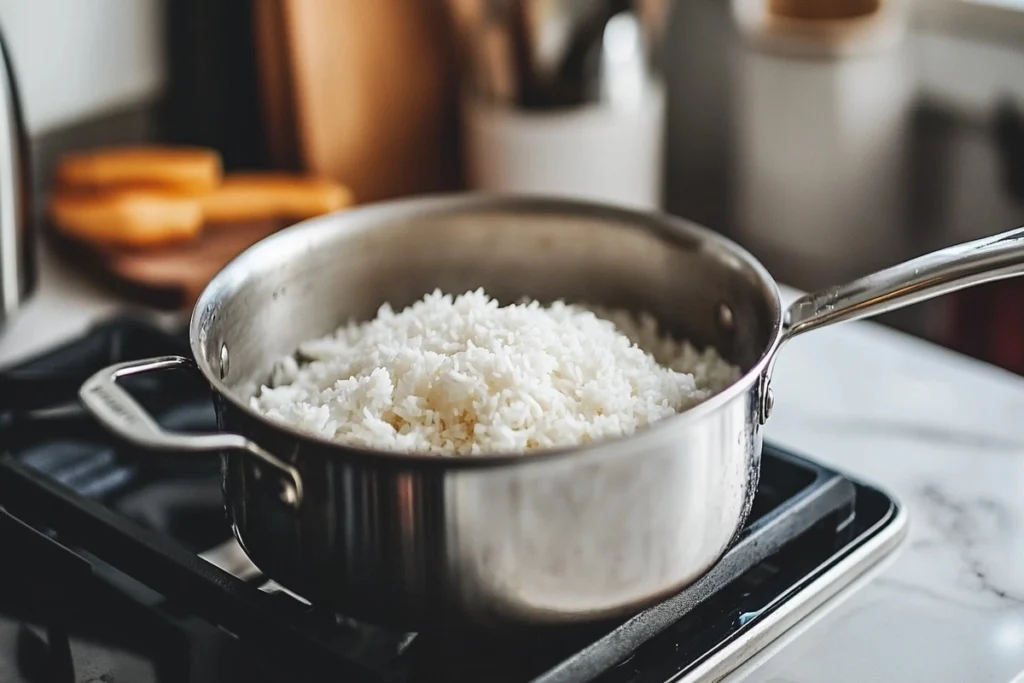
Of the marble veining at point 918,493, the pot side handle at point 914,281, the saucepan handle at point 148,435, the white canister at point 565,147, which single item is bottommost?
the marble veining at point 918,493

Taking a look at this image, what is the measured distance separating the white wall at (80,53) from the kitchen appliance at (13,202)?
0.10 m

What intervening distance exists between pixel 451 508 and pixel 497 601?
5 centimetres

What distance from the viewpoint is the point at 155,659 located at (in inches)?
25.3

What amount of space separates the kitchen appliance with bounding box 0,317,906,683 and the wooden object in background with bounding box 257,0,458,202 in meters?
0.47

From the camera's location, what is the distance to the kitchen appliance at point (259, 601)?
2.00ft

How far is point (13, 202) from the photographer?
978mm

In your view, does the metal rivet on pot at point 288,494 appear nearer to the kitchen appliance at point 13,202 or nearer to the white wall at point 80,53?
the kitchen appliance at point 13,202

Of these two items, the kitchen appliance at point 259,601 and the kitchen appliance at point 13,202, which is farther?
the kitchen appliance at point 13,202

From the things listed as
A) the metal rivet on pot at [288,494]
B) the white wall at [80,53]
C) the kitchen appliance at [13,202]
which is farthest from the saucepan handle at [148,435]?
the white wall at [80,53]

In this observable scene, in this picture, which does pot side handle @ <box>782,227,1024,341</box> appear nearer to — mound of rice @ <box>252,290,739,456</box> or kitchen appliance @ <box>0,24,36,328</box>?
mound of rice @ <box>252,290,739,456</box>

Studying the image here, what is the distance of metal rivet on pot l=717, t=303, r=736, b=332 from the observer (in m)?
0.71

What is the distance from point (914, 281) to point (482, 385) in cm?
21

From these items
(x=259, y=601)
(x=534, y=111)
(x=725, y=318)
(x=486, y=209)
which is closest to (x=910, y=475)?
(x=725, y=318)

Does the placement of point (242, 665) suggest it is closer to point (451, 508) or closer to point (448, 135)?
point (451, 508)
